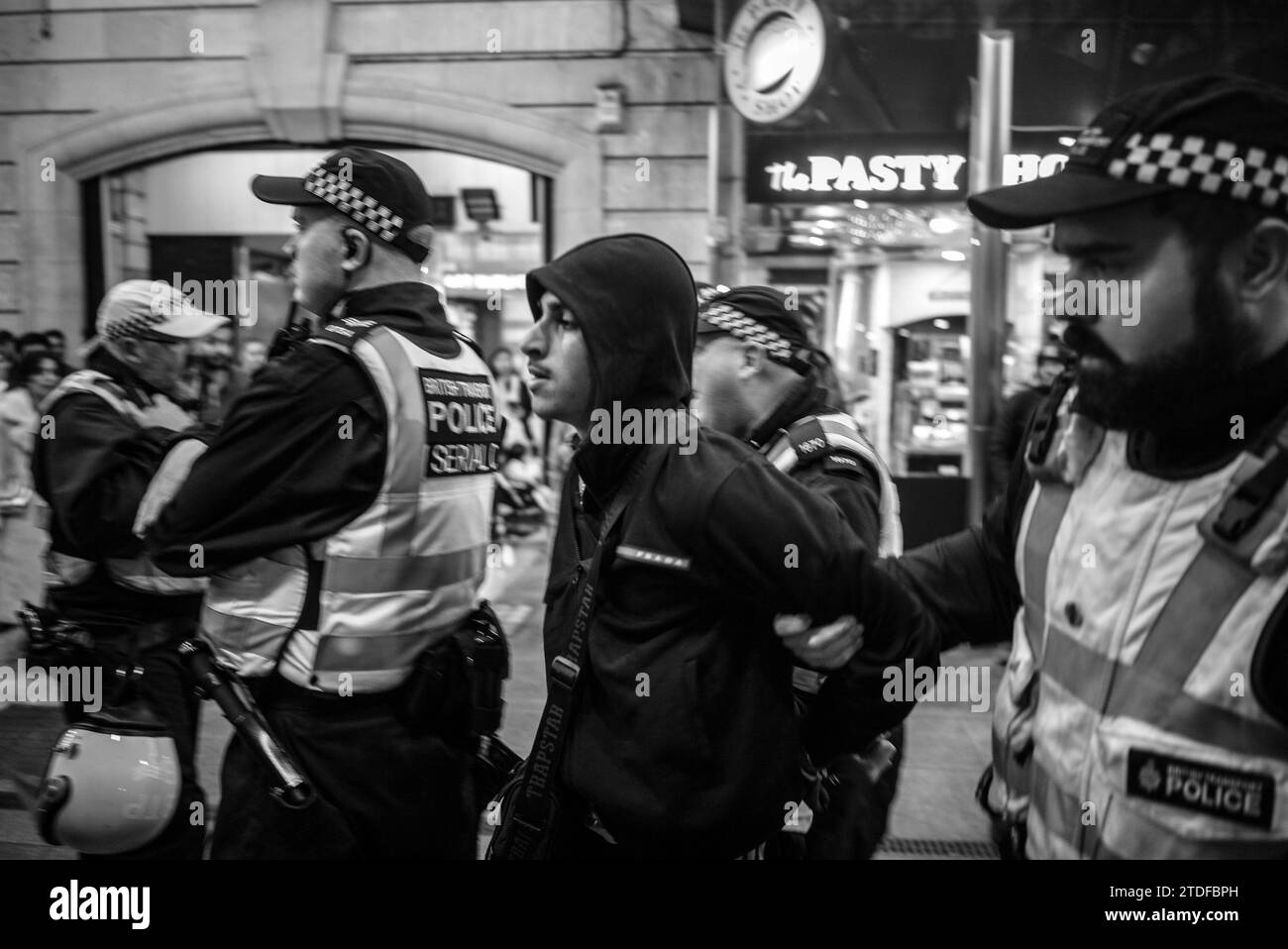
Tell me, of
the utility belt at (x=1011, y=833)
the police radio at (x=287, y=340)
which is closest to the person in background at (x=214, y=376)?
the police radio at (x=287, y=340)

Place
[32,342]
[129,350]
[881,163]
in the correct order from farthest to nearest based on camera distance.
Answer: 1. [32,342]
2. [881,163]
3. [129,350]

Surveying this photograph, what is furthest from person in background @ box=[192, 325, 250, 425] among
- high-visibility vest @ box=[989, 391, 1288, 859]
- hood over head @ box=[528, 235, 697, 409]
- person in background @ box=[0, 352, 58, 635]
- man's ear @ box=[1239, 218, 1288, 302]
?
man's ear @ box=[1239, 218, 1288, 302]

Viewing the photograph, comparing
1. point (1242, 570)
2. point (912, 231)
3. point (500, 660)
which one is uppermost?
point (912, 231)

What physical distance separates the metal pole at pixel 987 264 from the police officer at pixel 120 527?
215 inches

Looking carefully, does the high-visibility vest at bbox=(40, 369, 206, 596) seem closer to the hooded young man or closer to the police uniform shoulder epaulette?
the police uniform shoulder epaulette

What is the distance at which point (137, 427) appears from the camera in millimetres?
3047

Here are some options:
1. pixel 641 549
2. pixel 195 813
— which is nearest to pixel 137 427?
pixel 195 813

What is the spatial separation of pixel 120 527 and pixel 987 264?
239 inches

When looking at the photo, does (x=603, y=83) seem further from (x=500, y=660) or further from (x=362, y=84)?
(x=500, y=660)

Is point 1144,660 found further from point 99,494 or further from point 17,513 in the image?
point 17,513

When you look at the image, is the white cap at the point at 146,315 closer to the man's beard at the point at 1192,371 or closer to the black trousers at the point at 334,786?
the black trousers at the point at 334,786

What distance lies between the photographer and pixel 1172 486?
1385mm

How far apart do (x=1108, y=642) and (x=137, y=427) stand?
108 inches

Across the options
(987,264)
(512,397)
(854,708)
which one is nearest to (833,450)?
(854,708)
